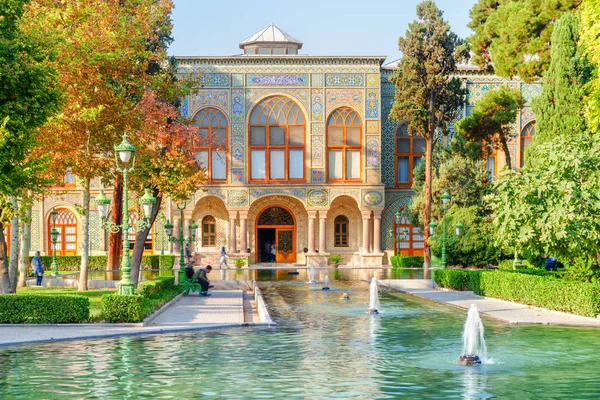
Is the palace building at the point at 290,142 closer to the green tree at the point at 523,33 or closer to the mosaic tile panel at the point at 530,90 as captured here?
the mosaic tile panel at the point at 530,90

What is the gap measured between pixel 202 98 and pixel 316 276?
1437 centimetres

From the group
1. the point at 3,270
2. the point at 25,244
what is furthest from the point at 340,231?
the point at 3,270

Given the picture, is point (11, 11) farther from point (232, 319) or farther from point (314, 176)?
point (314, 176)

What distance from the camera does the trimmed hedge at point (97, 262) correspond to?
4619cm

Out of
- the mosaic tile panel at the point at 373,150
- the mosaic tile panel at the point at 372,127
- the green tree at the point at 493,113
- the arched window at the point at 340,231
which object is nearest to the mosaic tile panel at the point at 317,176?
the mosaic tile panel at the point at 373,150

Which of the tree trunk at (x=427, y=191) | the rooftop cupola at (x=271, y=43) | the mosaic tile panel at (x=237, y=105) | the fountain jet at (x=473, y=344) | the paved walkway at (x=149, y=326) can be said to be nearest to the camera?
the fountain jet at (x=473, y=344)

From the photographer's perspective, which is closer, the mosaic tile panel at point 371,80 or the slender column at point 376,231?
the mosaic tile panel at point 371,80

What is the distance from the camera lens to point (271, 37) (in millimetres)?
54438

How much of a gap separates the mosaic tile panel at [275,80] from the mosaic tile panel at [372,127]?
4.19 m

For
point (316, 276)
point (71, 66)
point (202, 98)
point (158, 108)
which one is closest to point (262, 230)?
point (202, 98)

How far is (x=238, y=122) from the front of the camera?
48594 mm

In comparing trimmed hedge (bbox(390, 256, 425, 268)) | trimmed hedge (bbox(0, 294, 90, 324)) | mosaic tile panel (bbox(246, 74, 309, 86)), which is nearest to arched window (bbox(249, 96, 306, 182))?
mosaic tile panel (bbox(246, 74, 309, 86))

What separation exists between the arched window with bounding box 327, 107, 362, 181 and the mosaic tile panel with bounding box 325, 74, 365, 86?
55.0 inches

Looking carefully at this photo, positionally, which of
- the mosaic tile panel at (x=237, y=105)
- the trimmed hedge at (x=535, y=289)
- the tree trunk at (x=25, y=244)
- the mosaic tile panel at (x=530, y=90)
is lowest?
the trimmed hedge at (x=535, y=289)
